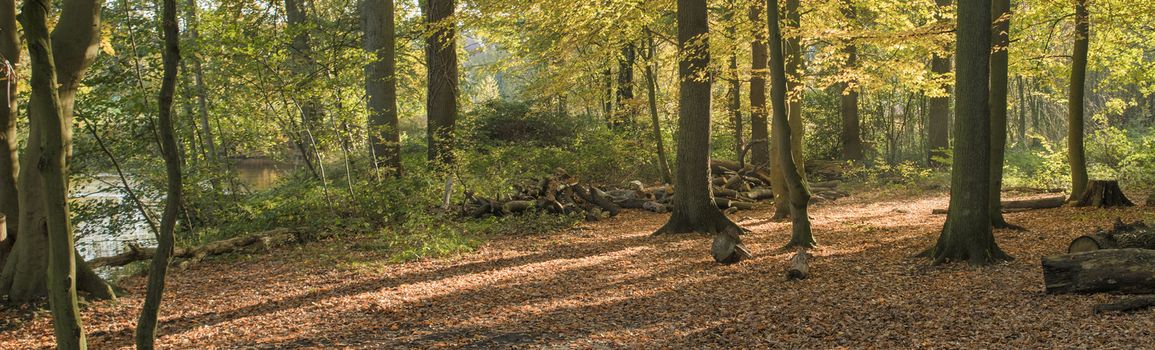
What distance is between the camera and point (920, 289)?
6.66 metres

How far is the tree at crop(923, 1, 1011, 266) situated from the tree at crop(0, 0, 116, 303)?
27.2 feet

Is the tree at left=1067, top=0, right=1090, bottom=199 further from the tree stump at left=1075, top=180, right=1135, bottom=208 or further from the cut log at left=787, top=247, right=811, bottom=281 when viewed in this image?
the cut log at left=787, top=247, right=811, bottom=281

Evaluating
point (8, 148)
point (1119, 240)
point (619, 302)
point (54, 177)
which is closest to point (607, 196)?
point (619, 302)

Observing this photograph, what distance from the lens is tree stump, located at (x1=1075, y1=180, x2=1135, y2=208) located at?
11477mm

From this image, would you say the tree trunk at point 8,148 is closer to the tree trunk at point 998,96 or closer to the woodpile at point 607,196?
the woodpile at point 607,196

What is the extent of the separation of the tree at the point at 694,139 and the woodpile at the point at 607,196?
255cm

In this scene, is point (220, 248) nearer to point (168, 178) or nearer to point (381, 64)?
point (381, 64)

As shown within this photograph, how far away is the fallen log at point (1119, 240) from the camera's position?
6.63 m

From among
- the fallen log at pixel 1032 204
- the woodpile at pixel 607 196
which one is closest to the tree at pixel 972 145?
the fallen log at pixel 1032 204

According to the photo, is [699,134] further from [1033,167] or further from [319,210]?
[1033,167]

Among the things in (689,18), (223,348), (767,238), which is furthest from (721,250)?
(223,348)

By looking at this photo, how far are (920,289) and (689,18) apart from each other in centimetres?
526

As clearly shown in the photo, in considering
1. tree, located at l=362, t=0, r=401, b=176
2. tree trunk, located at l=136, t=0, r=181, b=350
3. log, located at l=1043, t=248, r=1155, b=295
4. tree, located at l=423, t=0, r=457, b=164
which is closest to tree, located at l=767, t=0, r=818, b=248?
log, located at l=1043, t=248, r=1155, b=295

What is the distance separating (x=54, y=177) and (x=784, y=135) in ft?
24.8
